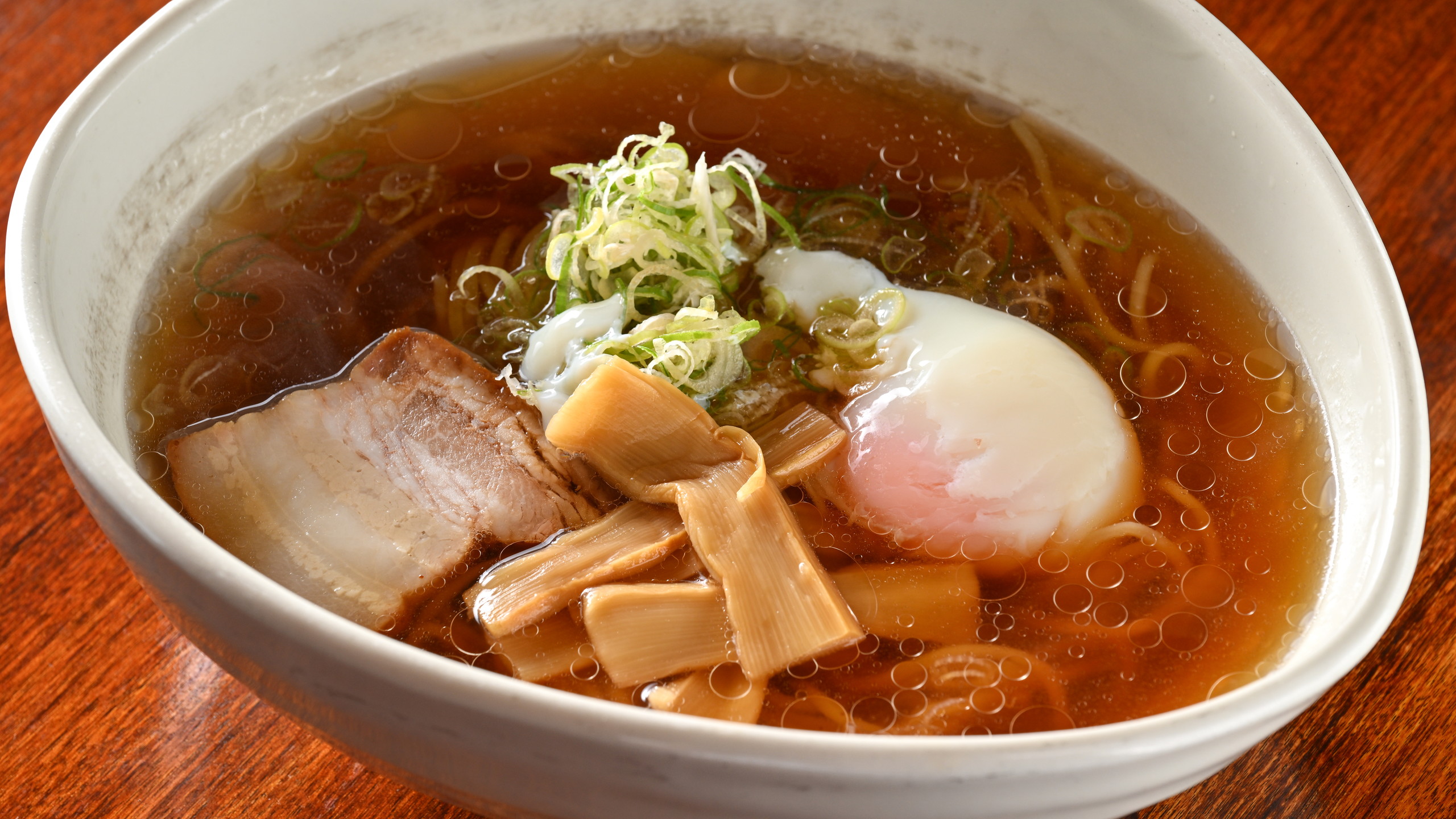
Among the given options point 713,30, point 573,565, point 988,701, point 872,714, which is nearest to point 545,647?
point 573,565

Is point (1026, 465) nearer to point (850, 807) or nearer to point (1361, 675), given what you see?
point (1361, 675)

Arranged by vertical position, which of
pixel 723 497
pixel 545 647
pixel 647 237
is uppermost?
pixel 647 237

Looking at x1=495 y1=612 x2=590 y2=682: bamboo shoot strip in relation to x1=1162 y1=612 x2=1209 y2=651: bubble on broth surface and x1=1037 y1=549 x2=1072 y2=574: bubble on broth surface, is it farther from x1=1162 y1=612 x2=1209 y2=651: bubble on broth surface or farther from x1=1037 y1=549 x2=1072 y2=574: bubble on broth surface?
x1=1162 y1=612 x2=1209 y2=651: bubble on broth surface

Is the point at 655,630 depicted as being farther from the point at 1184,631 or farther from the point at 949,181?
the point at 949,181

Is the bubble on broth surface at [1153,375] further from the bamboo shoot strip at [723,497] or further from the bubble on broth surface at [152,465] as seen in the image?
the bubble on broth surface at [152,465]

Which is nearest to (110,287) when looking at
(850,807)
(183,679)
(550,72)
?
(183,679)
